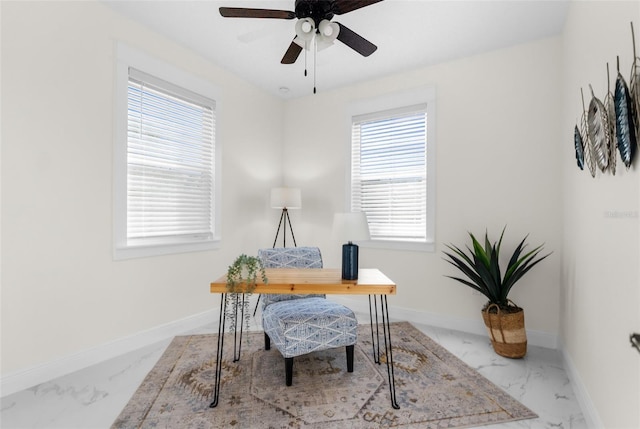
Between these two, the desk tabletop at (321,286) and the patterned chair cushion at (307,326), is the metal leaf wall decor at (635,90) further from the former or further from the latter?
the patterned chair cushion at (307,326)

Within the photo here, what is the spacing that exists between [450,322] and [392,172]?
5.62 ft

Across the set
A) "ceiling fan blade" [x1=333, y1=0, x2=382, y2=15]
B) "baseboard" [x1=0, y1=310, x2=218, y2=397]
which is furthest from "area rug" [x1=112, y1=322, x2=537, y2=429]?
"ceiling fan blade" [x1=333, y1=0, x2=382, y2=15]

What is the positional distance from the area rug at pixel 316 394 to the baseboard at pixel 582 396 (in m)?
0.28

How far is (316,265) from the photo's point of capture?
2.81m

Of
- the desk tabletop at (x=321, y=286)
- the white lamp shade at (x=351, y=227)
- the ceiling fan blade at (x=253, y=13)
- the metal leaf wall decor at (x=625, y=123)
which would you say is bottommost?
the desk tabletop at (x=321, y=286)

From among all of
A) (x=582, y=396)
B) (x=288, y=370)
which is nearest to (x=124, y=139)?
(x=288, y=370)

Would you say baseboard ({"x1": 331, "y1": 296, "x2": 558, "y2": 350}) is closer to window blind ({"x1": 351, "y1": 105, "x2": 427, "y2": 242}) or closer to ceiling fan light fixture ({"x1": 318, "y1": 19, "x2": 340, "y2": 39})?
window blind ({"x1": 351, "y1": 105, "x2": 427, "y2": 242})

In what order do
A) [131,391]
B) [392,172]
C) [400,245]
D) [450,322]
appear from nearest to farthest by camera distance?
[131,391], [450,322], [400,245], [392,172]

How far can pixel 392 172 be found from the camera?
3.68 meters

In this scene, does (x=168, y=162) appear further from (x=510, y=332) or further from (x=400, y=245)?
(x=510, y=332)

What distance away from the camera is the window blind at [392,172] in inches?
138

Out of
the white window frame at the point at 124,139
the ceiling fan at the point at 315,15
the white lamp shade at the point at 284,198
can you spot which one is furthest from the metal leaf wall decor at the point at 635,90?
the white window frame at the point at 124,139

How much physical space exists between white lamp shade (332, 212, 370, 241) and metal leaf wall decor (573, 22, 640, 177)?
48.7 inches

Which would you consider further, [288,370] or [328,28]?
[288,370]
